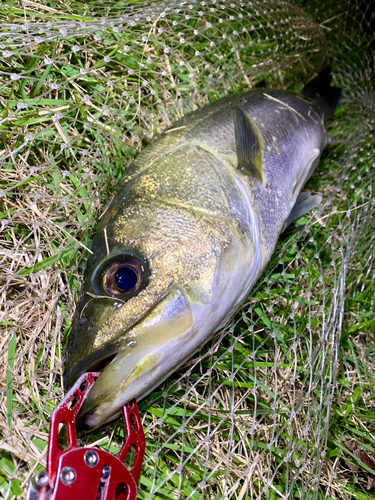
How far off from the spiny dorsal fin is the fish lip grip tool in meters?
1.30

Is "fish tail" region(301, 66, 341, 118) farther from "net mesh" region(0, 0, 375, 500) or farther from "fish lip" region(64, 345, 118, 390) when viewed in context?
"fish lip" region(64, 345, 118, 390)

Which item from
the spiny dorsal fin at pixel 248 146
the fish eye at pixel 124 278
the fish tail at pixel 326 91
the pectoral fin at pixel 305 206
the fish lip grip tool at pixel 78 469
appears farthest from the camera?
the fish tail at pixel 326 91

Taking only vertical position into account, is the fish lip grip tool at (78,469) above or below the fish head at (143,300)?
below

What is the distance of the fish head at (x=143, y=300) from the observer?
164 centimetres

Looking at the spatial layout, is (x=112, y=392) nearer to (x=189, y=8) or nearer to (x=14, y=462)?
(x=14, y=462)

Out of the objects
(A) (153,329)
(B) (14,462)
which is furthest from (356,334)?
(B) (14,462)

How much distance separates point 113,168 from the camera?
8.18ft

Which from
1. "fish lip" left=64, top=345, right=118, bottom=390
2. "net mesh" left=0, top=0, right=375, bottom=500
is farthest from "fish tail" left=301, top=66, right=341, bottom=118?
"fish lip" left=64, top=345, right=118, bottom=390

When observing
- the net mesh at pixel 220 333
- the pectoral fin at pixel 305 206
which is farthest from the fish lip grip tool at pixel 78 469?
the pectoral fin at pixel 305 206

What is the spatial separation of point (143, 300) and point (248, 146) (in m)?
1.09

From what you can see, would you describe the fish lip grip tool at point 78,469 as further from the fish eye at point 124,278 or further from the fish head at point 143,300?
the fish eye at point 124,278

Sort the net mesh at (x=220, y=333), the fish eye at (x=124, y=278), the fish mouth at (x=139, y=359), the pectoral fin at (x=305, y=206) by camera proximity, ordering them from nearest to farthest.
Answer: the fish mouth at (x=139, y=359)
the fish eye at (x=124, y=278)
the net mesh at (x=220, y=333)
the pectoral fin at (x=305, y=206)

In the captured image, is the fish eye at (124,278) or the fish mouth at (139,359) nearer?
the fish mouth at (139,359)

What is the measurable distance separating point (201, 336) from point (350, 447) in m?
1.24
